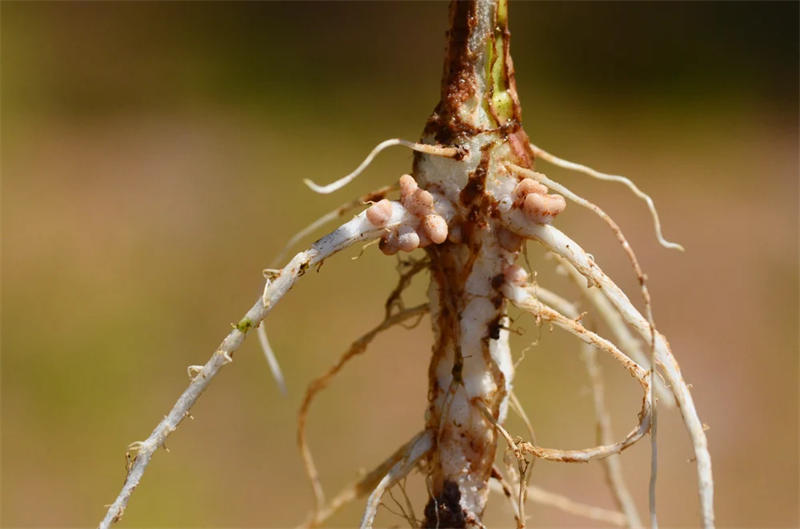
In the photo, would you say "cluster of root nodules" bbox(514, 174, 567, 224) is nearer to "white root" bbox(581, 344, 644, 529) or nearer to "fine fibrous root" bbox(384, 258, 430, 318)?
"fine fibrous root" bbox(384, 258, 430, 318)

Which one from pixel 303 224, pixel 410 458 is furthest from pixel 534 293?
pixel 303 224

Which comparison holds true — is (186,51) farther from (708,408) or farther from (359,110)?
(708,408)

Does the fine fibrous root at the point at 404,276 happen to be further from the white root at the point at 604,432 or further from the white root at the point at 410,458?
the white root at the point at 604,432

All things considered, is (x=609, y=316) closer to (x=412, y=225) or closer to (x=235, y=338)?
(x=412, y=225)

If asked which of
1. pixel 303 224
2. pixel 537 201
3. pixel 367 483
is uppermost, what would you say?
pixel 537 201

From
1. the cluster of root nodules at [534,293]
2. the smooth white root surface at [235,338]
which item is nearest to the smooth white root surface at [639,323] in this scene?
the cluster of root nodules at [534,293]

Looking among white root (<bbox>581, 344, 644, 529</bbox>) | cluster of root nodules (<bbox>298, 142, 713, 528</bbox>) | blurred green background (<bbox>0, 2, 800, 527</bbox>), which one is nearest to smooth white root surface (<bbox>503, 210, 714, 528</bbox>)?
cluster of root nodules (<bbox>298, 142, 713, 528</bbox>)

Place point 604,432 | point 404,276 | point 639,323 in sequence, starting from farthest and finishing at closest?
1. point 604,432
2. point 404,276
3. point 639,323

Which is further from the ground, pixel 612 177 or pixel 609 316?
pixel 612 177
